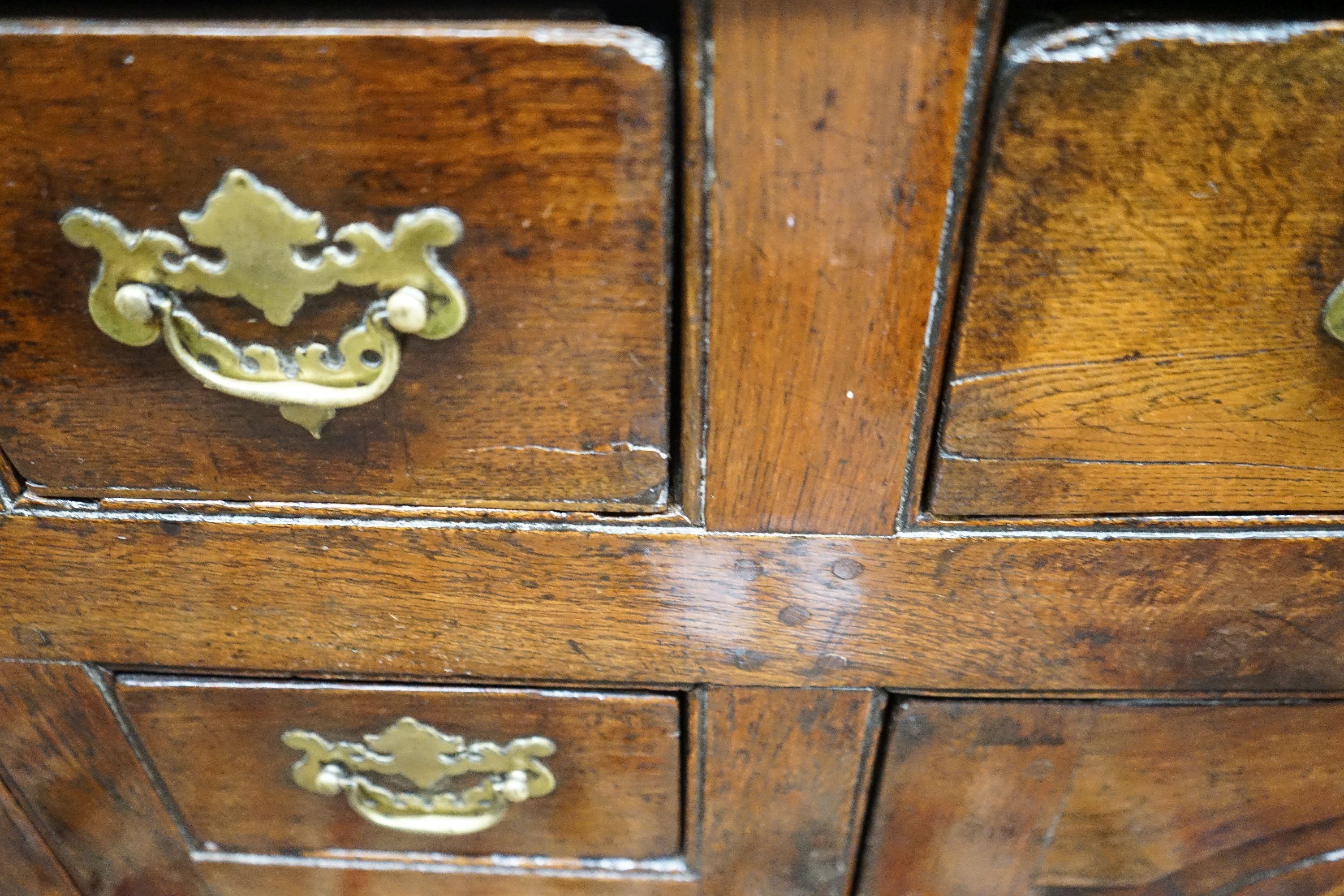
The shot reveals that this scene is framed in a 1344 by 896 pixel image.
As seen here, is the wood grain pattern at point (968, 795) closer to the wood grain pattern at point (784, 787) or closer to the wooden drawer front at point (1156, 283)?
the wood grain pattern at point (784, 787)

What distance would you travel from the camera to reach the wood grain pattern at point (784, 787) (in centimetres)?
46

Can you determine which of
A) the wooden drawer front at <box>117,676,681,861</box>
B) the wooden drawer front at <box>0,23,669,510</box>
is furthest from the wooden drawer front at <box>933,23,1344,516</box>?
the wooden drawer front at <box>117,676,681,861</box>

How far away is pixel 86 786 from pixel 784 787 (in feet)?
1.38

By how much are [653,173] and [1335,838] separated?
58 centimetres

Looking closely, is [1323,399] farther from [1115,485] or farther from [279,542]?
[279,542]

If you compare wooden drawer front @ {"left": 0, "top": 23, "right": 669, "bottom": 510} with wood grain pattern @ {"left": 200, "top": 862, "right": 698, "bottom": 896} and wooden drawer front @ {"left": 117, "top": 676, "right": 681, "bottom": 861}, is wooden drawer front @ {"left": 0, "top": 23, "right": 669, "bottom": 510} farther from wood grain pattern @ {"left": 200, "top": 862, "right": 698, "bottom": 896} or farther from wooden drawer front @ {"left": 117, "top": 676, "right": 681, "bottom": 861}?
wood grain pattern @ {"left": 200, "top": 862, "right": 698, "bottom": 896}

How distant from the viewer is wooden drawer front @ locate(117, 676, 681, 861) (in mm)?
478

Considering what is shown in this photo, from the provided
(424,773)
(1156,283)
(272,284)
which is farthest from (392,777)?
(1156,283)

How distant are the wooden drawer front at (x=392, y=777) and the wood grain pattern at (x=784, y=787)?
0.03 metres

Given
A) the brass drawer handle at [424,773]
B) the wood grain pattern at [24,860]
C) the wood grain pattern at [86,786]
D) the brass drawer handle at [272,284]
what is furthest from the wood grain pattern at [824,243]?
the wood grain pattern at [24,860]

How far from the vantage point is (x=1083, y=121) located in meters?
0.29

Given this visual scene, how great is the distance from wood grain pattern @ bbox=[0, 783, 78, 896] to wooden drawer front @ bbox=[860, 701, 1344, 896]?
1.74ft

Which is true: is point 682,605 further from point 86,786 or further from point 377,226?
point 86,786

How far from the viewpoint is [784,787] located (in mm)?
498
